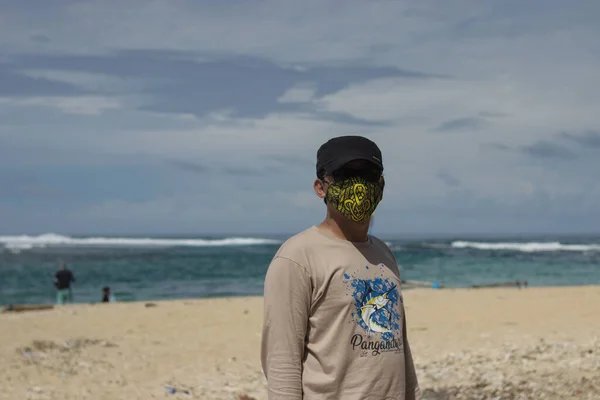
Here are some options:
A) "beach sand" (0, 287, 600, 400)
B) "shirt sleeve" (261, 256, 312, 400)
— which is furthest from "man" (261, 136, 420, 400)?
"beach sand" (0, 287, 600, 400)

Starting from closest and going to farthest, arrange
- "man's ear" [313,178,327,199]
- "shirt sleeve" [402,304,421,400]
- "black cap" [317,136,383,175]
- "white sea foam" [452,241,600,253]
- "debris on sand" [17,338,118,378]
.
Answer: "black cap" [317,136,383,175]
"man's ear" [313,178,327,199]
"shirt sleeve" [402,304,421,400]
"debris on sand" [17,338,118,378]
"white sea foam" [452,241,600,253]

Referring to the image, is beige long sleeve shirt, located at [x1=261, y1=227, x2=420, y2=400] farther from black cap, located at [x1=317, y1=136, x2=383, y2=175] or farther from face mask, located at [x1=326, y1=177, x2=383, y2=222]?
black cap, located at [x1=317, y1=136, x2=383, y2=175]

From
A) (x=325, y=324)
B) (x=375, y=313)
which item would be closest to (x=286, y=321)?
(x=325, y=324)

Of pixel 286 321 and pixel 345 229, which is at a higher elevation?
pixel 345 229

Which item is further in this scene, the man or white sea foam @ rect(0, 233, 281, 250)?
white sea foam @ rect(0, 233, 281, 250)

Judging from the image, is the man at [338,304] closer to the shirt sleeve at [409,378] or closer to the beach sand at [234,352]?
the shirt sleeve at [409,378]

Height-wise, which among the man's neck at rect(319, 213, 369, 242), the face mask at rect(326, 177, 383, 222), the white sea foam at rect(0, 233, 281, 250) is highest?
the face mask at rect(326, 177, 383, 222)

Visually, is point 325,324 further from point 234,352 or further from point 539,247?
point 539,247

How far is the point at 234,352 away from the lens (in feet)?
33.9

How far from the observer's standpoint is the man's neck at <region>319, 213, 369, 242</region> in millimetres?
2461

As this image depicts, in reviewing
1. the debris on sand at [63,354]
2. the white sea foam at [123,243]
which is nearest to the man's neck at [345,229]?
the debris on sand at [63,354]

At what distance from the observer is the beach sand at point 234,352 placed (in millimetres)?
7289

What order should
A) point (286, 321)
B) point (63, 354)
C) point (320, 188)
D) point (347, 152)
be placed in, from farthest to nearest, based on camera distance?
point (63, 354)
point (320, 188)
point (347, 152)
point (286, 321)

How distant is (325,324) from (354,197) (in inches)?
18.7
